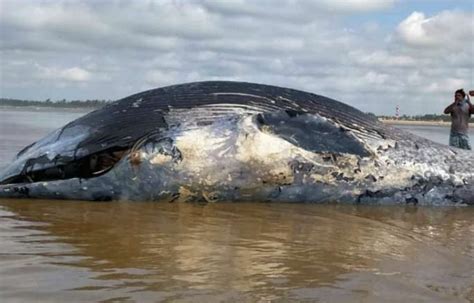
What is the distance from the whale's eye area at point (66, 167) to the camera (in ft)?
24.0

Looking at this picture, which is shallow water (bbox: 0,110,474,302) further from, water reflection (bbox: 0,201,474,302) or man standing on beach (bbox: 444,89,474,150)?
man standing on beach (bbox: 444,89,474,150)

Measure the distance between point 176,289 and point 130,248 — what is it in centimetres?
122

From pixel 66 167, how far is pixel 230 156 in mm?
2065

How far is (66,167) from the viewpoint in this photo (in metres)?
7.36

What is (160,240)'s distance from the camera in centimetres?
518

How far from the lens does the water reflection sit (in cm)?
379

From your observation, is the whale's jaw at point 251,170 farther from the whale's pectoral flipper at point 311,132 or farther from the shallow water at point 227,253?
the shallow water at point 227,253

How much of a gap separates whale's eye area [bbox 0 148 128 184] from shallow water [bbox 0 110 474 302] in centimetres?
44

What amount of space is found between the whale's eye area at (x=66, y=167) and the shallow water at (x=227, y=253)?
0.44m

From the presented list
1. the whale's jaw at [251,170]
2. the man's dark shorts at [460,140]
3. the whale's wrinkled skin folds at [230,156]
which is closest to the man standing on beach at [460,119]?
the man's dark shorts at [460,140]

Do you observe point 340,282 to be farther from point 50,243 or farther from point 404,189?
point 404,189

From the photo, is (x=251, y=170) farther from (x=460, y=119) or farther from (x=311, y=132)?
(x=460, y=119)

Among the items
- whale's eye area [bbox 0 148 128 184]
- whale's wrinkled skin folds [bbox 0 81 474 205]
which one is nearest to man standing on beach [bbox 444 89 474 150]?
whale's wrinkled skin folds [bbox 0 81 474 205]

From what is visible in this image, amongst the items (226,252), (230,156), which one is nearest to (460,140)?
(230,156)
